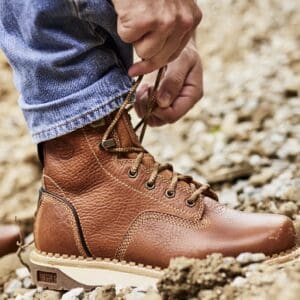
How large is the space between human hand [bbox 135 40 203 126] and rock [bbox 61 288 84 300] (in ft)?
1.42

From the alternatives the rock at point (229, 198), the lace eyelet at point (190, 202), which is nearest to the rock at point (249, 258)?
the lace eyelet at point (190, 202)

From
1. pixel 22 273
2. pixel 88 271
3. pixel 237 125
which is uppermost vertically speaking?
pixel 88 271

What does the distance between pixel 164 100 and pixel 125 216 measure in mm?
334

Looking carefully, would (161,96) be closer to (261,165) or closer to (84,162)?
(84,162)

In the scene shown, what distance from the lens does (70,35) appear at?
155 cm

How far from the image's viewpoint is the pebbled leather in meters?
1.57

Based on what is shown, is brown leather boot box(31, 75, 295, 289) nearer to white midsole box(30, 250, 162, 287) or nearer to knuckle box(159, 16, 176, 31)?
white midsole box(30, 250, 162, 287)

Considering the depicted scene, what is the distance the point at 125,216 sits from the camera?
63.6 inches

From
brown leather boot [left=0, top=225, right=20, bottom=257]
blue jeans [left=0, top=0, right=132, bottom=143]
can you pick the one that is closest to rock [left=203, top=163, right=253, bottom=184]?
brown leather boot [left=0, top=225, right=20, bottom=257]

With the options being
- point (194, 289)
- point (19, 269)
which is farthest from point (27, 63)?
point (19, 269)

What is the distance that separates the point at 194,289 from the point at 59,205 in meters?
0.38

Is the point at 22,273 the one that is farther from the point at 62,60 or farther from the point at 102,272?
the point at 62,60

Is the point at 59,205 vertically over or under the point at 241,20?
over

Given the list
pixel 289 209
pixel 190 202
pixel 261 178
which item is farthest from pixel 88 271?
pixel 261 178
